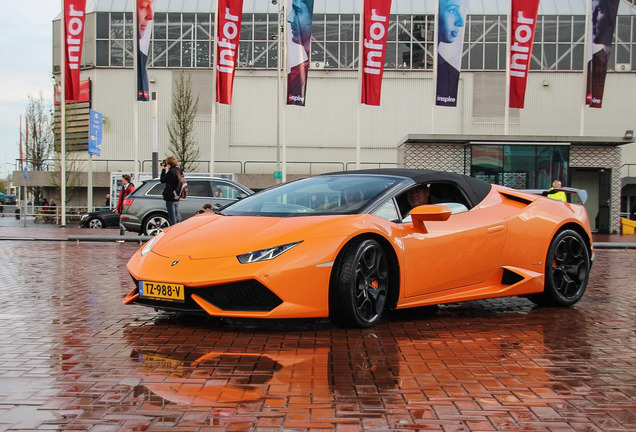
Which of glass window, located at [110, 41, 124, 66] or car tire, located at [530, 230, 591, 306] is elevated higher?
glass window, located at [110, 41, 124, 66]

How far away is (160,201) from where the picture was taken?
54.6 feet

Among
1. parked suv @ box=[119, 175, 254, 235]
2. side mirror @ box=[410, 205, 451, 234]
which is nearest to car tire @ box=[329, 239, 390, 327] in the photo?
side mirror @ box=[410, 205, 451, 234]

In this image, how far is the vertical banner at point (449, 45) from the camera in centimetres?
2406

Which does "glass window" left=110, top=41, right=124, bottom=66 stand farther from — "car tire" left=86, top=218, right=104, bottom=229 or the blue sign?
"car tire" left=86, top=218, right=104, bottom=229

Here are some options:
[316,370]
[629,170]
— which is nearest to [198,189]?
[316,370]

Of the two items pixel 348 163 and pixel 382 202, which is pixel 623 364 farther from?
pixel 348 163

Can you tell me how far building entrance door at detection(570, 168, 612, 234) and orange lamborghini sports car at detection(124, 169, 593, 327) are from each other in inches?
731

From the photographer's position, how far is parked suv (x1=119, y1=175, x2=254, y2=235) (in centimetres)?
1659

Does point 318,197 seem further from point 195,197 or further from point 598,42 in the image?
point 598,42

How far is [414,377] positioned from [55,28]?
1954 inches

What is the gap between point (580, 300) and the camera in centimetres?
721

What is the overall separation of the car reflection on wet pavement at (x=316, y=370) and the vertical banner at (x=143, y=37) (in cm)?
1992

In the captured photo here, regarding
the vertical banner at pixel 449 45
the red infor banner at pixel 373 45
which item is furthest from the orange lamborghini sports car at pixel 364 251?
the red infor banner at pixel 373 45

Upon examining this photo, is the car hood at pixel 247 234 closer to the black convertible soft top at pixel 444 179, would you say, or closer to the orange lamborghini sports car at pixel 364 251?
the orange lamborghini sports car at pixel 364 251
